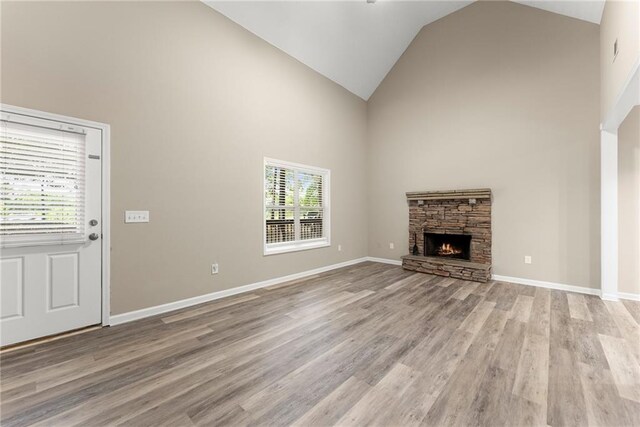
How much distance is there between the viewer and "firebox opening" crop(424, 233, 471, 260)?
16.3 feet

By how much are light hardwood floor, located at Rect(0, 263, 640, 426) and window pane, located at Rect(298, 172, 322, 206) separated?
226 centimetres

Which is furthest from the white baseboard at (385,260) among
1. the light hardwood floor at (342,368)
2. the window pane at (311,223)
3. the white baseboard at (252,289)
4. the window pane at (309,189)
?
the light hardwood floor at (342,368)

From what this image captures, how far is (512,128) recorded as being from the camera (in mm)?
4383

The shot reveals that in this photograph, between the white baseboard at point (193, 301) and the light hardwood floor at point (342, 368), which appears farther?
the white baseboard at point (193, 301)

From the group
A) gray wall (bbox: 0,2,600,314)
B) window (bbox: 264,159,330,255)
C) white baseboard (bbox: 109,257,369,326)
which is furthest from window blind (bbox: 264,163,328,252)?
white baseboard (bbox: 109,257,369,326)

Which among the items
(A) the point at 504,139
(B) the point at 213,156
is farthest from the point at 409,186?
(B) the point at 213,156

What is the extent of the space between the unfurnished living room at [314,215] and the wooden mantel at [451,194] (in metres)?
0.04

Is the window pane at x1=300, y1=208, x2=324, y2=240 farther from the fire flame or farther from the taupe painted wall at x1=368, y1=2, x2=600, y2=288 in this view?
the fire flame

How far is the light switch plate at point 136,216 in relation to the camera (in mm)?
2834

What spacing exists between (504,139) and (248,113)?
4222mm

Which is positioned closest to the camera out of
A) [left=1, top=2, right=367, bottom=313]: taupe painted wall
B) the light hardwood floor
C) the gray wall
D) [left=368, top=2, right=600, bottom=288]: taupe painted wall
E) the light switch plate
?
the light hardwood floor

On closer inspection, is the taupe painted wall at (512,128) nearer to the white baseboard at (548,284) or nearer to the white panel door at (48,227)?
the white baseboard at (548,284)

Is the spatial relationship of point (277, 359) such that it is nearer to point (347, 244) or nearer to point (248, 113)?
point (248, 113)

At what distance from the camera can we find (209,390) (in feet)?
5.65
